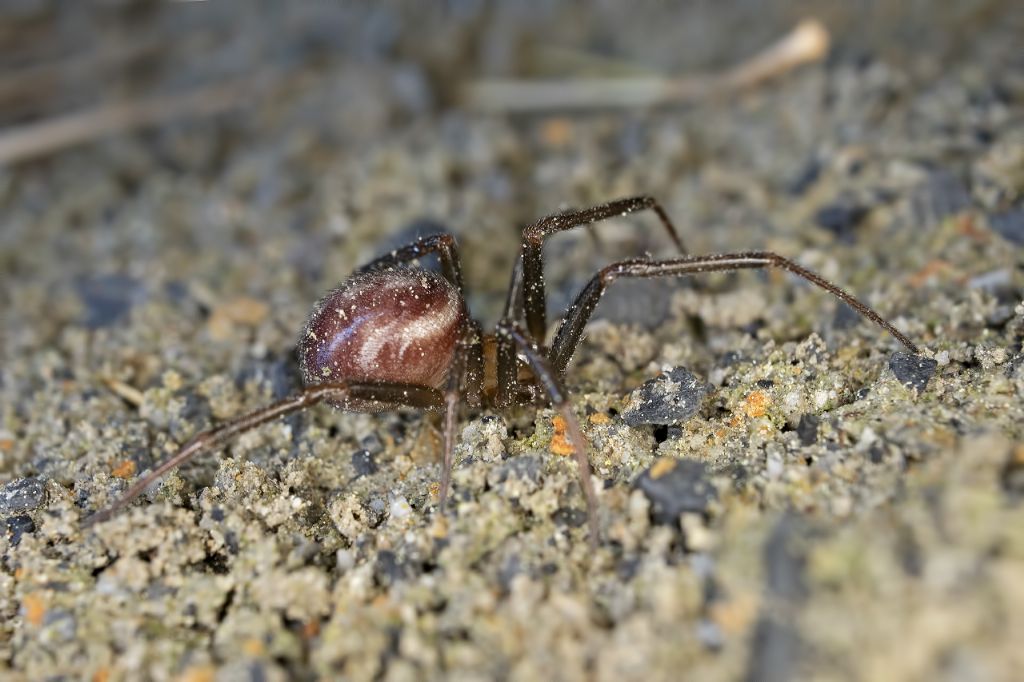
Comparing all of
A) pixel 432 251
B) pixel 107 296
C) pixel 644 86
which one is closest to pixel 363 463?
pixel 432 251

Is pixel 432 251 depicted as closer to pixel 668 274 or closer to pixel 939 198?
pixel 668 274

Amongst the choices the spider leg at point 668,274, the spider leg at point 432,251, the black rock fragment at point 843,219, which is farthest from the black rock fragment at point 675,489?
the black rock fragment at point 843,219

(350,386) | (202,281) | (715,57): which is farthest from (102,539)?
(715,57)

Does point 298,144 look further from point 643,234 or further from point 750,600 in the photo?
point 750,600

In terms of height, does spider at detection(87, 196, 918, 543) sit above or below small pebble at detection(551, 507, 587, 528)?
above

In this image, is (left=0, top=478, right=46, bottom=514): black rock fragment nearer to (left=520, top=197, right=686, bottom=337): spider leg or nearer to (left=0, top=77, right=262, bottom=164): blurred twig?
(left=520, top=197, right=686, bottom=337): spider leg

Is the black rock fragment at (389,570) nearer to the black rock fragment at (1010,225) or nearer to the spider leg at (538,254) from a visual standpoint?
the spider leg at (538,254)

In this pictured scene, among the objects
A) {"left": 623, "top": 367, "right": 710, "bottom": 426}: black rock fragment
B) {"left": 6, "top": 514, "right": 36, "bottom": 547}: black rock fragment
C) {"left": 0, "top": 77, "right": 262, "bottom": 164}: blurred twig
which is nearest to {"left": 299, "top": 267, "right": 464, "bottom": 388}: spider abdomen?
{"left": 623, "top": 367, "right": 710, "bottom": 426}: black rock fragment
